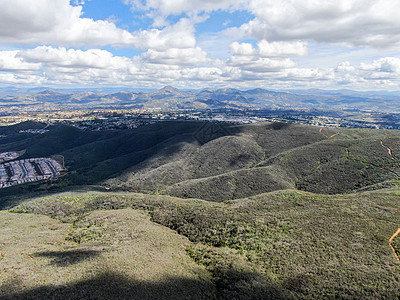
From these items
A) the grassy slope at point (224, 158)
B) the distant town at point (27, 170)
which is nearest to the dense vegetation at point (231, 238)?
the grassy slope at point (224, 158)

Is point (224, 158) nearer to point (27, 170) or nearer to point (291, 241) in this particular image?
point (291, 241)

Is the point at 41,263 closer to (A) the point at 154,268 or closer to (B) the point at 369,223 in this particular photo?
(A) the point at 154,268

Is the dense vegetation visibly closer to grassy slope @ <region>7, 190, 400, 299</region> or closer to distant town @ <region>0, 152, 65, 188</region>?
grassy slope @ <region>7, 190, 400, 299</region>

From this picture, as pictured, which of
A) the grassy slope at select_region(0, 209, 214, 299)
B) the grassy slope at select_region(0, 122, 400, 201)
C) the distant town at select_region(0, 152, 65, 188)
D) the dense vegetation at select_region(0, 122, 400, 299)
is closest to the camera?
the grassy slope at select_region(0, 209, 214, 299)

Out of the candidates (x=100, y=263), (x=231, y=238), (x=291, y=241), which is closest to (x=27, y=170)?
(x=100, y=263)

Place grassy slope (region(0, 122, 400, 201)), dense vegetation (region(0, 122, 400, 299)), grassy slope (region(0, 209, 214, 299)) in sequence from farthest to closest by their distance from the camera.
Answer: grassy slope (region(0, 122, 400, 201)) → dense vegetation (region(0, 122, 400, 299)) → grassy slope (region(0, 209, 214, 299))

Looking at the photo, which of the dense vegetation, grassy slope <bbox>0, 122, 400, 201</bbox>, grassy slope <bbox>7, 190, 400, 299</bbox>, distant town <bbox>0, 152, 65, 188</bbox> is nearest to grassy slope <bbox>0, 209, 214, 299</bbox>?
the dense vegetation

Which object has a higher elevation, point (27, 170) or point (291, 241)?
point (291, 241)

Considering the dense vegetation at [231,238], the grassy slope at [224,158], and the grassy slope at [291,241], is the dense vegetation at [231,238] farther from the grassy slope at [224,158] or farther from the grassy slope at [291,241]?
the grassy slope at [224,158]

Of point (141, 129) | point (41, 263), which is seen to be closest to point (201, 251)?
point (41, 263)
